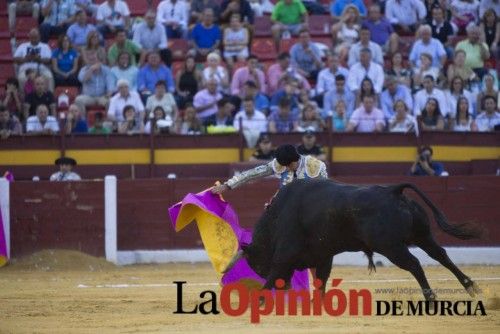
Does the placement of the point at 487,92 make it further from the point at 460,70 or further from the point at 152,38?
the point at 152,38

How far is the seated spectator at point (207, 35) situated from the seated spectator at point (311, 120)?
1780 millimetres

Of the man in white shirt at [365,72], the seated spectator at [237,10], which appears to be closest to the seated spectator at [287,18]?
the seated spectator at [237,10]

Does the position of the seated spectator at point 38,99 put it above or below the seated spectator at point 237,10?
below

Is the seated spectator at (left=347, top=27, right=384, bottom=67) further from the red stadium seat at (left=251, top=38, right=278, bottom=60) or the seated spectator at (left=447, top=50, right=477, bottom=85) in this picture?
the red stadium seat at (left=251, top=38, right=278, bottom=60)

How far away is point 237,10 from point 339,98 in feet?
6.68

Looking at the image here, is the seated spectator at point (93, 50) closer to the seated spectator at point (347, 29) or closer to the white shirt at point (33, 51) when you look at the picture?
the white shirt at point (33, 51)

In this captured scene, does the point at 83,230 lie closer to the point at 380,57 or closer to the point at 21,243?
the point at 21,243

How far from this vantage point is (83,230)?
12.7 meters

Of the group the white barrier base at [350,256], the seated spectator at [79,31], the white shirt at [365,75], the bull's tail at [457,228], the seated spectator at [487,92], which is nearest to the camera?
the bull's tail at [457,228]

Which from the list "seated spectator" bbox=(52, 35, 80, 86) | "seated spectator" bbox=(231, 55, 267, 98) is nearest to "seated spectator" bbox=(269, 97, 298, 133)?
"seated spectator" bbox=(231, 55, 267, 98)

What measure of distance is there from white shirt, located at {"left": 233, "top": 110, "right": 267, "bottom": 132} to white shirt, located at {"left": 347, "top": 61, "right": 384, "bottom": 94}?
4.14ft

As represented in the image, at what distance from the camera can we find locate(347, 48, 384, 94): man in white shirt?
45.3ft

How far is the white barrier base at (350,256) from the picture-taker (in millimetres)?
12711

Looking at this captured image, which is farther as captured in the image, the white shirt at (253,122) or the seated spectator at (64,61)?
the seated spectator at (64,61)
